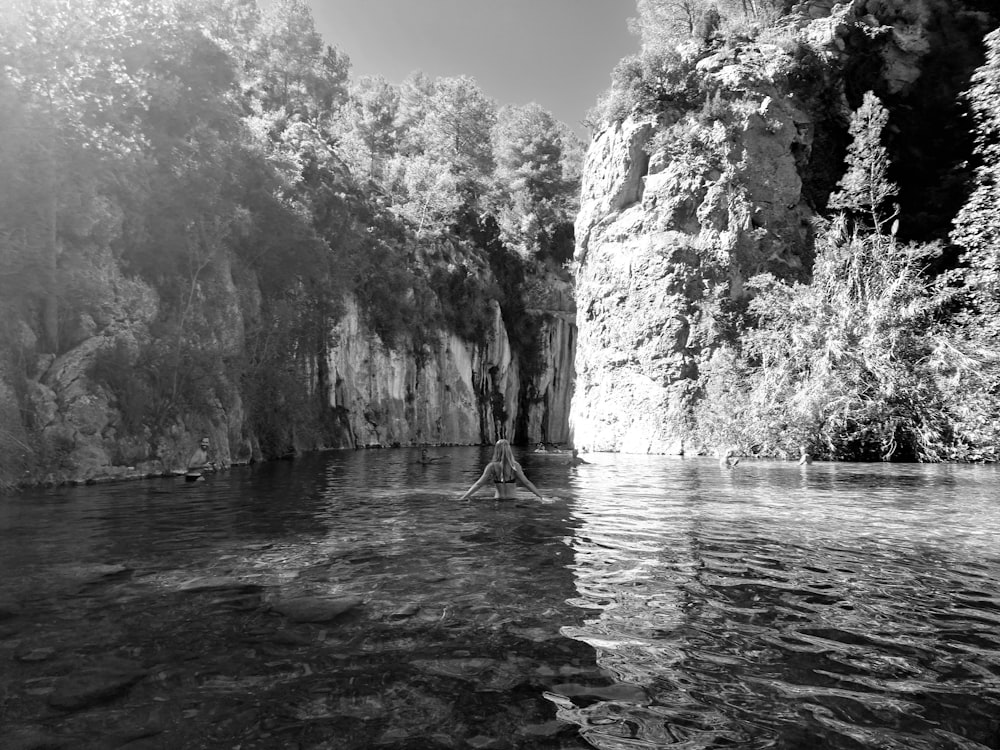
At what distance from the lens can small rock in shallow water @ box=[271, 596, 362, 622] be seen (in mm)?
4176

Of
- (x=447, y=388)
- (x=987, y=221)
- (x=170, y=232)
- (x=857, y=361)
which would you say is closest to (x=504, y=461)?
(x=857, y=361)

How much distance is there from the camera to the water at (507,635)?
8.63 ft

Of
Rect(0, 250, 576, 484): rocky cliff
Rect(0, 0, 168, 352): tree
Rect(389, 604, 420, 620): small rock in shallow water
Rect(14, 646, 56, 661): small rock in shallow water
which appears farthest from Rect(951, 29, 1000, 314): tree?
Rect(0, 0, 168, 352): tree

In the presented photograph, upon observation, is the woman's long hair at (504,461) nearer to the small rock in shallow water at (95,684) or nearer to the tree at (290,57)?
the small rock in shallow water at (95,684)

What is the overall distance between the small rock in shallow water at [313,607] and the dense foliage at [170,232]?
13624mm

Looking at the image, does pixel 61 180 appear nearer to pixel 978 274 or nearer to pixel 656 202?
pixel 656 202

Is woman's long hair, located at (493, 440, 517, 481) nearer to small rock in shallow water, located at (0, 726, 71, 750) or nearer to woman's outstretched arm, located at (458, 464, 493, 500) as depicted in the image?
woman's outstretched arm, located at (458, 464, 493, 500)

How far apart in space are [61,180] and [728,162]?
87.2ft

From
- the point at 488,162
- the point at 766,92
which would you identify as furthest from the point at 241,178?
the point at 488,162

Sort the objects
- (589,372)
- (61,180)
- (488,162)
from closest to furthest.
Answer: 1. (61,180)
2. (589,372)
3. (488,162)

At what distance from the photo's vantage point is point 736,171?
2880 centimetres

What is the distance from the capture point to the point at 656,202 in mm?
30984

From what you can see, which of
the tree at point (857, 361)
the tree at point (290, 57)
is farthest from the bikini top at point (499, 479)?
the tree at point (290, 57)

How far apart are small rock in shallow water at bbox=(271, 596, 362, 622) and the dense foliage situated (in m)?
13.6
